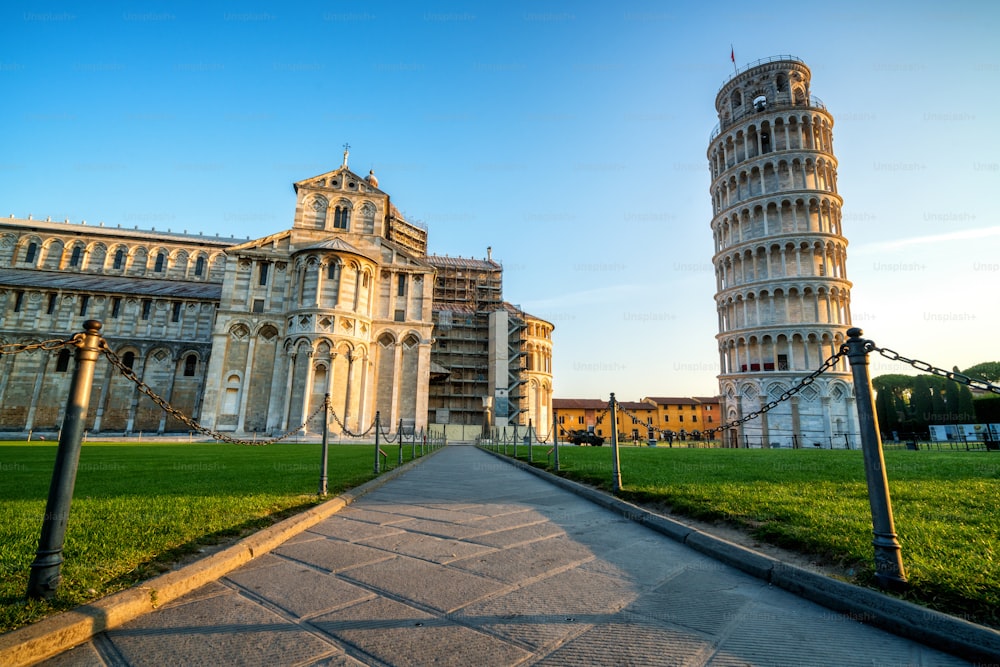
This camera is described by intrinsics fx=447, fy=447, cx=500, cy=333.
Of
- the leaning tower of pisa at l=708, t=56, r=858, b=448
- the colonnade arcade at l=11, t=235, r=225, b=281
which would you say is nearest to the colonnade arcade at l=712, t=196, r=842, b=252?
the leaning tower of pisa at l=708, t=56, r=858, b=448

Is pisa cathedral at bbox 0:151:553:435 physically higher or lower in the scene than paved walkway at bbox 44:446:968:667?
higher

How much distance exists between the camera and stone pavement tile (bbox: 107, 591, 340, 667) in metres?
2.03

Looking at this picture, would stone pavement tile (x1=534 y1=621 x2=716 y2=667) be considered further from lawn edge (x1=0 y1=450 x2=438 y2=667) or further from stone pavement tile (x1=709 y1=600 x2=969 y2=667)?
lawn edge (x1=0 y1=450 x2=438 y2=667)

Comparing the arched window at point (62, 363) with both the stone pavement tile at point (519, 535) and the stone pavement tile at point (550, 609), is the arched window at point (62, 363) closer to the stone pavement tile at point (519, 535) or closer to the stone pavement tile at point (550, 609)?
the stone pavement tile at point (519, 535)

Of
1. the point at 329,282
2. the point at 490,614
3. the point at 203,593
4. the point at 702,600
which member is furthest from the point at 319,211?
the point at 702,600

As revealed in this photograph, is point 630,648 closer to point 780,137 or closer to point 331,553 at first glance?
point 331,553

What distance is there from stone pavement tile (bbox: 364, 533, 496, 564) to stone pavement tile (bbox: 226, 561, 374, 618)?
0.77 metres

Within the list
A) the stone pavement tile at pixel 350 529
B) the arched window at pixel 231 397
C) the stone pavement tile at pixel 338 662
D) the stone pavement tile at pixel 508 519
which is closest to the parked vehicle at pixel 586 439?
the arched window at pixel 231 397

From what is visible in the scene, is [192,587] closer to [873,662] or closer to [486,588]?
[486,588]

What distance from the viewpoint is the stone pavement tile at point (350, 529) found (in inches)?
173

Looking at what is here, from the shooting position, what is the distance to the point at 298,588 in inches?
116

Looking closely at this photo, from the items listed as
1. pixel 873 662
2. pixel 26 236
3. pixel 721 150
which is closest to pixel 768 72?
pixel 721 150

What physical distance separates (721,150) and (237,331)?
44.3 metres

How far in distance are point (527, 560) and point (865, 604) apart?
2148 millimetres
